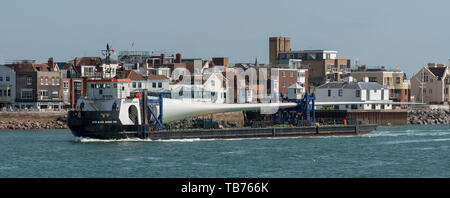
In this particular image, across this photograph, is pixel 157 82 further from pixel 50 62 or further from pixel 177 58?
pixel 177 58

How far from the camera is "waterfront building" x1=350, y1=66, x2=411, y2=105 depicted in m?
118

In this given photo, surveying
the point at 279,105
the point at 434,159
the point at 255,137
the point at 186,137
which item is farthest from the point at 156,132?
the point at 434,159

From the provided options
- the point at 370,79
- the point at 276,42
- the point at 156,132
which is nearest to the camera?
the point at 156,132

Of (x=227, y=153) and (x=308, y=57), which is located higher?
(x=308, y=57)

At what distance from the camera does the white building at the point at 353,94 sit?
101 meters

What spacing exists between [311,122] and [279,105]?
3214 millimetres

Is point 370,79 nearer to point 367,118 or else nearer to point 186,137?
point 367,118

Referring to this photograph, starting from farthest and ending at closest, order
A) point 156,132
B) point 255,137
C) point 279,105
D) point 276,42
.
→ 1. point 276,42
2. point 279,105
3. point 255,137
4. point 156,132

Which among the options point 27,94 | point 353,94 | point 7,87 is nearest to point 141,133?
point 27,94

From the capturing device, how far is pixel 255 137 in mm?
66562

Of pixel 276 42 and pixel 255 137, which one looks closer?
pixel 255 137

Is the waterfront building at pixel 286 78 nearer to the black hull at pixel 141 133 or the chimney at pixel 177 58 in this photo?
the chimney at pixel 177 58

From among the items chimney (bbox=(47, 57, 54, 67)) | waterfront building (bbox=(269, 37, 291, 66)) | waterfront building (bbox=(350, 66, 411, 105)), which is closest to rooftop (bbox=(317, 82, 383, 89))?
waterfront building (bbox=(350, 66, 411, 105))

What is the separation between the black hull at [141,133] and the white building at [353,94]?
31.1m
